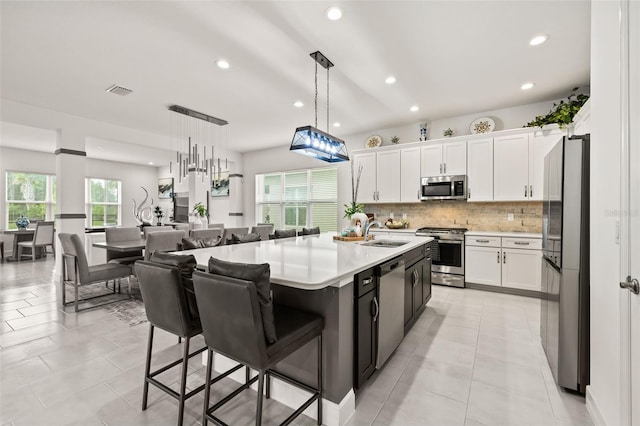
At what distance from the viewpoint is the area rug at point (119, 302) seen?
3.37m

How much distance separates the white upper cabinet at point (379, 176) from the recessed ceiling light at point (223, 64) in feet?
10.4

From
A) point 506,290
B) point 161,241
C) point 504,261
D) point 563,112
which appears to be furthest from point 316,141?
point 506,290

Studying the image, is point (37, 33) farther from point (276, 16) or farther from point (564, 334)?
point (564, 334)

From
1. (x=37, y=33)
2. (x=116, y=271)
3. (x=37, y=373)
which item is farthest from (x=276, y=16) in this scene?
(x=116, y=271)

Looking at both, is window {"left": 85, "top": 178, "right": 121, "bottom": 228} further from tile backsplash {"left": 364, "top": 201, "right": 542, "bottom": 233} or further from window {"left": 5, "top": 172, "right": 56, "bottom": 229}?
tile backsplash {"left": 364, "top": 201, "right": 542, "bottom": 233}

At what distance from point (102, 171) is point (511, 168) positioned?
1122cm

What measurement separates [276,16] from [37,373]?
339 cm

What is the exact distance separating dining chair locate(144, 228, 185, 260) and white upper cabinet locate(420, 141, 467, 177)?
4.16 metres

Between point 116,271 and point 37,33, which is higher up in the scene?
point 37,33

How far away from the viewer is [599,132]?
1653 millimetres

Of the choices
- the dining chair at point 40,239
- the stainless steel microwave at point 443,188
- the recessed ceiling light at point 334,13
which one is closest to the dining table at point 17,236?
the dining chair at point 40,239

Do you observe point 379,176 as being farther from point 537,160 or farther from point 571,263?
point 571,263

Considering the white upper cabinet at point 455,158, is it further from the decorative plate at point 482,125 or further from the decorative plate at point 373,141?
the decorative plate at point 373,141

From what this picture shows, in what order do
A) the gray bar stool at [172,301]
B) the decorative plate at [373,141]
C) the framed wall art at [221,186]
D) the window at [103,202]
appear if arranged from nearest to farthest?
the gray bar stool at [172,301], the decorative plate at [373,141], the framed wall art at [221,186], the window at [103,202]
